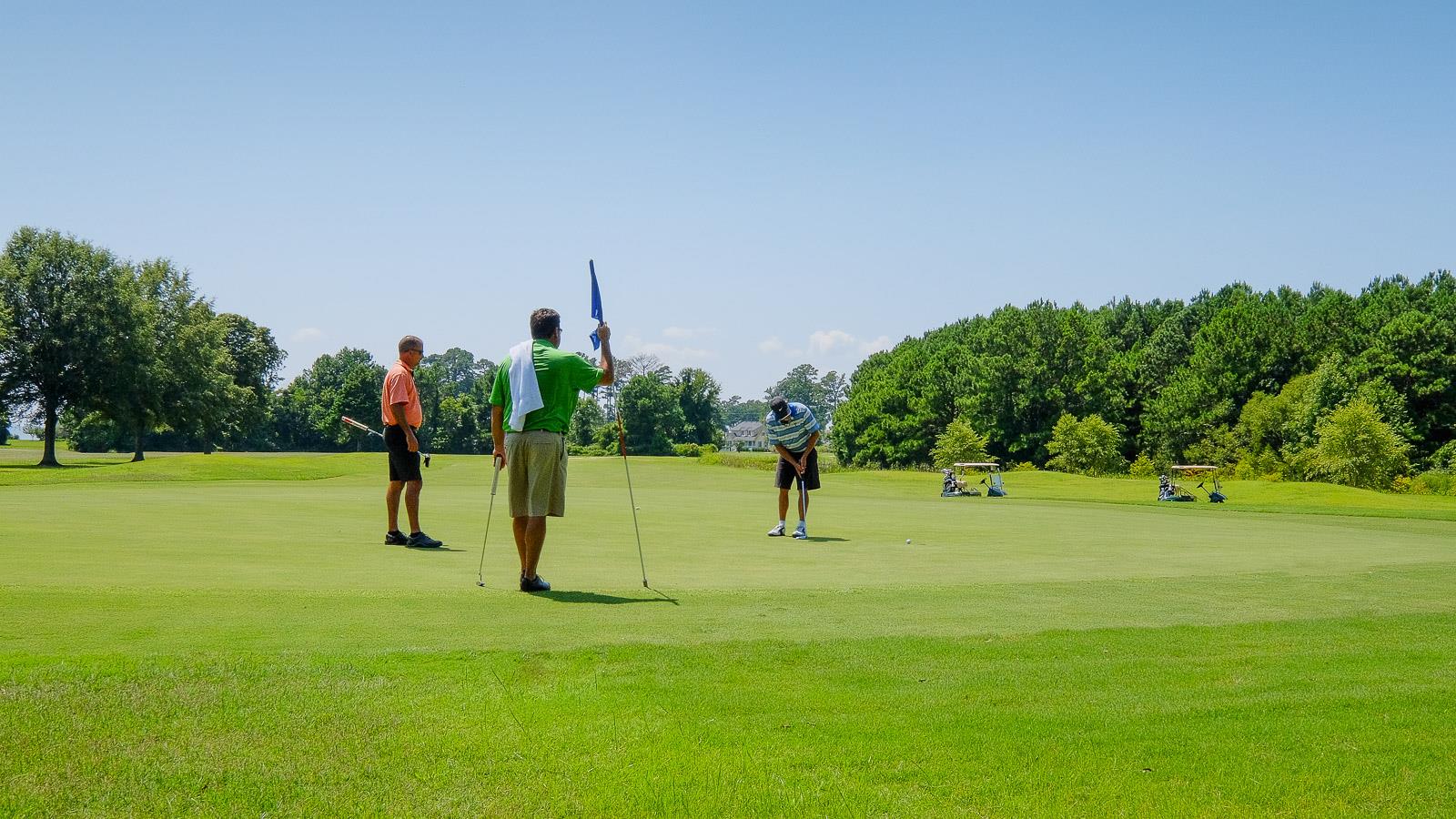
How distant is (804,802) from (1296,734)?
7.99ft

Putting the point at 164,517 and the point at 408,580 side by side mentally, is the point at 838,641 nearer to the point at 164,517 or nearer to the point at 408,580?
the point at 408,580

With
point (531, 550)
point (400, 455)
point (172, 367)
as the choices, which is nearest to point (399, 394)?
point (400, 455)

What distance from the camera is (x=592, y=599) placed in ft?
26.3

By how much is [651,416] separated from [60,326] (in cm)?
7324

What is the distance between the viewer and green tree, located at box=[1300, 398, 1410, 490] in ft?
183

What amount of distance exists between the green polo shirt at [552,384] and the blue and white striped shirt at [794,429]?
6905 millimetres

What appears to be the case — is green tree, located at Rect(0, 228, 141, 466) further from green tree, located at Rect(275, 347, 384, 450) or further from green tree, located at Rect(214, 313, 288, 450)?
green tree, located at Rect(275, 347, 384, 450)

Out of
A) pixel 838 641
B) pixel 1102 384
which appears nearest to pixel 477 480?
pixel 838 641

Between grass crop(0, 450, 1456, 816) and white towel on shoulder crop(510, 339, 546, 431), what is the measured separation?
58.2 inches

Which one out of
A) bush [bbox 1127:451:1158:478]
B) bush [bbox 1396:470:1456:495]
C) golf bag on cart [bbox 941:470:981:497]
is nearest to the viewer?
golf bag on cart [bbox 941:470:981:497]

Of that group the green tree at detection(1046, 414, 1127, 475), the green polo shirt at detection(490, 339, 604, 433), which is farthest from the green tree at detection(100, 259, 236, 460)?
the green polo shirt at detection(490, 339, 604, 433)

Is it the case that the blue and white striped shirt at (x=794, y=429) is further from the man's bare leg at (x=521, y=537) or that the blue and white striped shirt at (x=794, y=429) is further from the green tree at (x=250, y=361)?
the green tree at (x=250, y=361)

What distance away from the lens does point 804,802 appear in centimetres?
374

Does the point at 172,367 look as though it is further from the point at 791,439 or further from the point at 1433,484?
the point at 1433,484
